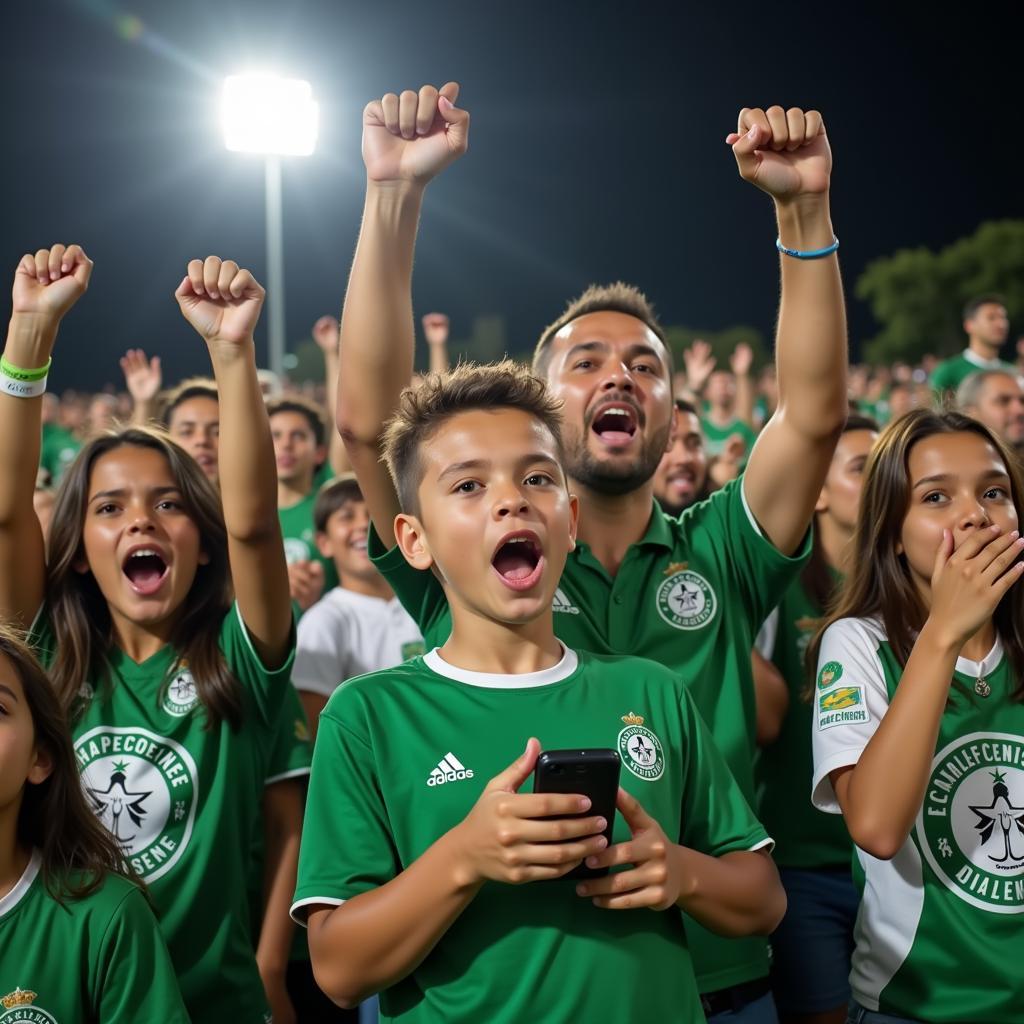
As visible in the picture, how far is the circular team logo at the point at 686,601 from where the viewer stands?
239 centimetres

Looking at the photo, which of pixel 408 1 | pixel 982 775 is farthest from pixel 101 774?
pixel 408 1

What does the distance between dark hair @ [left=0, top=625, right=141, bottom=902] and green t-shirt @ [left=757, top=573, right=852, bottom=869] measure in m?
1.66

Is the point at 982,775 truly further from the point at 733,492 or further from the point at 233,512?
the point at 233,512

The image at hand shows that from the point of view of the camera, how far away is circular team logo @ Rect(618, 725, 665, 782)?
176cm

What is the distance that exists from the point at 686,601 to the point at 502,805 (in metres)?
1.02

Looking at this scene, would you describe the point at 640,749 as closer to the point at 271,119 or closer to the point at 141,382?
the point at 141,382

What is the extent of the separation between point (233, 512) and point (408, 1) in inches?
1402

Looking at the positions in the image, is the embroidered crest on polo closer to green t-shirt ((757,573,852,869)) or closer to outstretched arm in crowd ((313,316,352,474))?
green t-shirt ((757,573,852,869))

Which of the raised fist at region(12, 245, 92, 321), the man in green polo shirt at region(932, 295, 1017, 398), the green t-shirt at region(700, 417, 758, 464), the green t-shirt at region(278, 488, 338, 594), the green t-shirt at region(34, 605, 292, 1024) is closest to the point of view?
the green t-shirt at region(34, 605, 292, 1024)

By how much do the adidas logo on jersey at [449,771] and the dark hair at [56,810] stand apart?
28.2 inches

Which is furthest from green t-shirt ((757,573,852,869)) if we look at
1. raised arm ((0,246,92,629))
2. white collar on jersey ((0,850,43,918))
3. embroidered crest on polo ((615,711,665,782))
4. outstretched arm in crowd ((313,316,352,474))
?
outstretched arm in crowd ((313,316,352,474))

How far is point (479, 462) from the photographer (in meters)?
1.88

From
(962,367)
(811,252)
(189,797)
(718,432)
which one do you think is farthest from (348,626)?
(962,367)

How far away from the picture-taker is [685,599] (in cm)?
241
